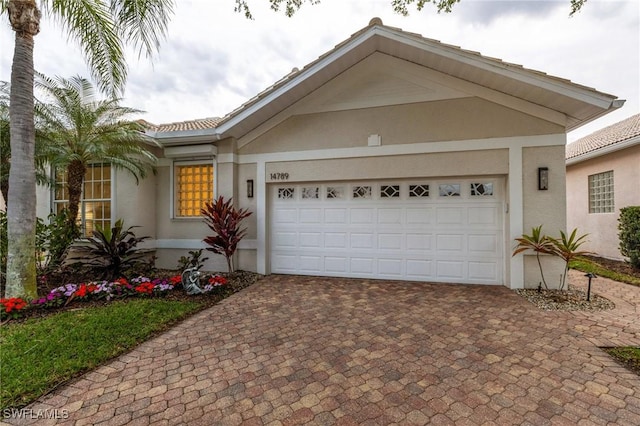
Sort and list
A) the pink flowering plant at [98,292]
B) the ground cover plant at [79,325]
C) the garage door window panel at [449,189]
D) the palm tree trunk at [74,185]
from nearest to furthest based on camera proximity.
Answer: the ground cover plant at [79,325], the pink flowering plant at [98,292], the garage door window panel at [449,189], the palm tree trunk at [74,185]

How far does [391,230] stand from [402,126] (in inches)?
101

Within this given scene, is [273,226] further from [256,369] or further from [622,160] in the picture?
[622,160]

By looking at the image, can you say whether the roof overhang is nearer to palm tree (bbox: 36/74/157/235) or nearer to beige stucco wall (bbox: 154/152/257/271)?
beige stucco wall (bbox: 154/152/257/271)

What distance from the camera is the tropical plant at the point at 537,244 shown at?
577 cm

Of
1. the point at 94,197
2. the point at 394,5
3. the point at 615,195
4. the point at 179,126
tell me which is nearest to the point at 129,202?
the point at 94,197

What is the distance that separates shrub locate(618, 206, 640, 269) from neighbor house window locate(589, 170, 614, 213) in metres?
1.68

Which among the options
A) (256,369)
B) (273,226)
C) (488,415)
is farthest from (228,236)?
(488,415)

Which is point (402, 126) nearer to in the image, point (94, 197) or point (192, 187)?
point (192, 187)

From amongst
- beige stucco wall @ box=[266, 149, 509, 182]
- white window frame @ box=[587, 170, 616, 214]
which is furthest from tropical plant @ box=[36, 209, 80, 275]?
white window frame @ box=[587, 170, 616, 214]

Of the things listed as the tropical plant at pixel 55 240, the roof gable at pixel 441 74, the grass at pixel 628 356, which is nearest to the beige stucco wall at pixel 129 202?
the tropical plant at pixel 55 240

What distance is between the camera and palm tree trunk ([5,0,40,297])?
4.86 m

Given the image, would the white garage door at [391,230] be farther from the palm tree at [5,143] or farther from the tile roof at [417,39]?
the palm tree at [5,143]

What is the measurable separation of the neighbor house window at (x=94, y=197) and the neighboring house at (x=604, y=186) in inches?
607

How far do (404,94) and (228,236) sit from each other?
5523 mm
